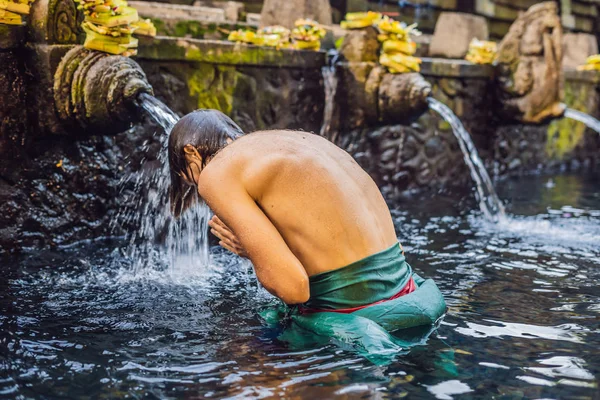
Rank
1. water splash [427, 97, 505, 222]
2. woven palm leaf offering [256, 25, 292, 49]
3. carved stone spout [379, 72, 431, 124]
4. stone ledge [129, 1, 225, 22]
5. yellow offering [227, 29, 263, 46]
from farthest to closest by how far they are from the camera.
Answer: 1. stone ledge [129, 1, 225, 22]
2. carved stone spout [379, 72, 431, 124]
3. water splash [427, 97, 505, 222]
4. woven palm leaf offering [256, 25, 292, 49]
5. yellow offering [227, 29, 263, 46]

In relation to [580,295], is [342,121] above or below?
above

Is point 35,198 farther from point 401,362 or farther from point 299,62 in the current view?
point 401,362

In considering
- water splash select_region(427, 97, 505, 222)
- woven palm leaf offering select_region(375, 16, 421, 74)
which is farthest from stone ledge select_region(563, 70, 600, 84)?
woven palm leaf offering select_region(375, 16, 421, 74)

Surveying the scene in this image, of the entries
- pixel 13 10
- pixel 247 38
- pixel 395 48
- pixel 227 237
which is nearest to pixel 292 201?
pixel 227 237

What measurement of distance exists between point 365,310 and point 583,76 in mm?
9815

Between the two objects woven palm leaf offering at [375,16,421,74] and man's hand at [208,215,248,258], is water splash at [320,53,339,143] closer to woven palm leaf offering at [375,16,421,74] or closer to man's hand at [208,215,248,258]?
woven palm leaf offering at [375,16,421,74]

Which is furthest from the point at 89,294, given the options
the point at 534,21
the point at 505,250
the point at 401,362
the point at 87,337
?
the point at 534,21

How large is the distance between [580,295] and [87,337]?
262 centimetres

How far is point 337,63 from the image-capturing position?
23.9 ft

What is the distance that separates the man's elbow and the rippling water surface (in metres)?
0.22

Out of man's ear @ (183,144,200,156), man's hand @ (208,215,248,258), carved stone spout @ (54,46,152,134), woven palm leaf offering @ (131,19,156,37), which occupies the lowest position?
man's hand @ (208,215,248,258)

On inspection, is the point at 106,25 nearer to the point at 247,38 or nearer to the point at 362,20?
the point at 247,38

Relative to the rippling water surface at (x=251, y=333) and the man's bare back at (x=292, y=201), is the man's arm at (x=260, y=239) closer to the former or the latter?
the man's bare back at (x=292, y=201)

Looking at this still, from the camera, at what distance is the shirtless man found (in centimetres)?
281
